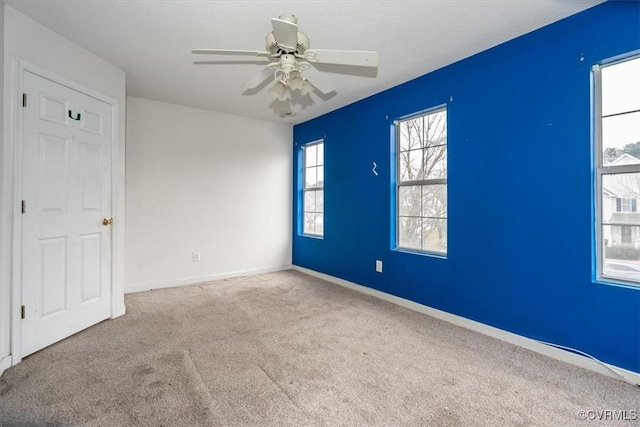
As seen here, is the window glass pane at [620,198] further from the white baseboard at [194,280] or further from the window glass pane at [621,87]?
the white baseboard at [194,280]

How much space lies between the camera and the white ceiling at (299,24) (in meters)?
2.08

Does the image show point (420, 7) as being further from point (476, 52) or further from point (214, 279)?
point (214, 279)

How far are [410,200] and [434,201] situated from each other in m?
0.30

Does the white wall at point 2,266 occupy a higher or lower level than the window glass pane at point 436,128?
lower

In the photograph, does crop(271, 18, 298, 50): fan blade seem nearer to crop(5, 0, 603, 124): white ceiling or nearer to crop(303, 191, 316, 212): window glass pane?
crop(5, 0, 603, 124): white ceiling

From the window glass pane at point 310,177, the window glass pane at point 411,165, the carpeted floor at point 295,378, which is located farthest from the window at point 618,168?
the window glass pane at point 310,177

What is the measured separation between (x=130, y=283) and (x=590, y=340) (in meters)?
4.53

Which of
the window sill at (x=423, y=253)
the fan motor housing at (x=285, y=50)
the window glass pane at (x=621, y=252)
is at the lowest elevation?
the window sill at (x=423, y=253)

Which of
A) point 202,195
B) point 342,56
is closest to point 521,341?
point 342,56

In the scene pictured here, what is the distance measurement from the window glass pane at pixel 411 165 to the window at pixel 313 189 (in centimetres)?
146

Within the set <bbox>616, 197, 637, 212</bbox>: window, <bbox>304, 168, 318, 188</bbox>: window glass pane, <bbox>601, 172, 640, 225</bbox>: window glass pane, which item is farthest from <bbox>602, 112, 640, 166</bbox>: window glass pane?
<bbox>304, 168, 318, 188</bbox>: window glass pane

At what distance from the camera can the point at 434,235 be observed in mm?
3201

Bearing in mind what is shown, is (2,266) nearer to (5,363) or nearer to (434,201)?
(5,363)

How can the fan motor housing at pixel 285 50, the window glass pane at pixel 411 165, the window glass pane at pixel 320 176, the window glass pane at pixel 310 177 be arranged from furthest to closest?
the window glass pane at pixel 310 177
the window glass pane at pixel 320 176
the window glass pane at pixel 411 165
the fan motor housing at pixel 285 50
